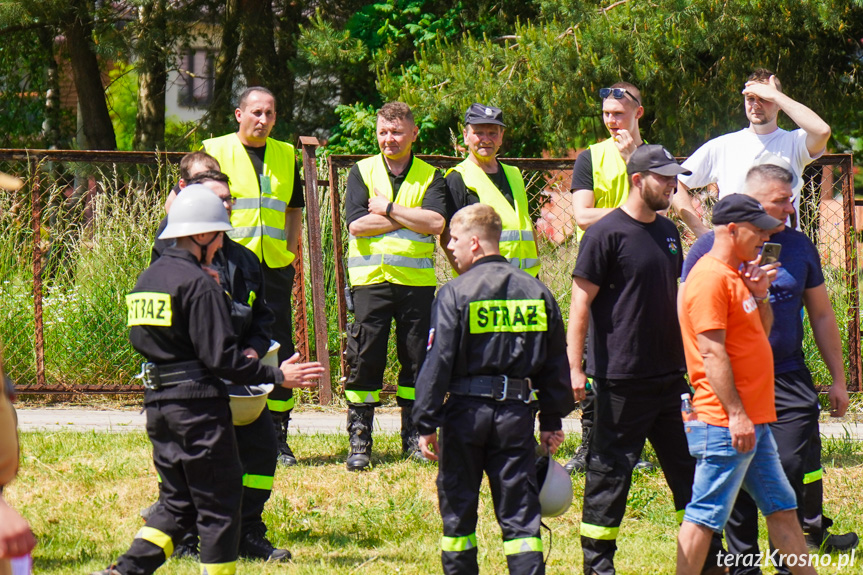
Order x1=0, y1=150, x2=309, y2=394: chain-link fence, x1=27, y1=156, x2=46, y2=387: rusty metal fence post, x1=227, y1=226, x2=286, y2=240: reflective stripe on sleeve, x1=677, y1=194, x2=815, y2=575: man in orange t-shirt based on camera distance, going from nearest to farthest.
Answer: x1=677, y1=194, x2=815, y2=575: man in orange t-shirt, x1=227, y1=226, x2=286, y2=240: reflective stripe on sleeve, x1=27, y1=156, x2=46, y2=387: rusty metal fence post, x1=0, y1=150, x2=309, y2=394: chain-link fence

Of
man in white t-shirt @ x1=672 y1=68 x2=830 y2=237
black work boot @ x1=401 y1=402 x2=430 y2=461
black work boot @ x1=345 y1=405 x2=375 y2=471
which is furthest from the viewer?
black work boot @ x1=401 y1=402 x2=430 y2=461

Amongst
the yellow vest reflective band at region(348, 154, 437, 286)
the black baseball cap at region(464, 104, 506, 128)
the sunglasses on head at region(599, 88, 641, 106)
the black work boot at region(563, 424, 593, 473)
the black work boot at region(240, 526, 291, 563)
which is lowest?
the black work boot at region(240, 526, 291, 563)

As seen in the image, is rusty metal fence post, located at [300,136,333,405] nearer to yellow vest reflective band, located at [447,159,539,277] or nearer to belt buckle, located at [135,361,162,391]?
yellow vest reflective band, located at [447,159,539,277]

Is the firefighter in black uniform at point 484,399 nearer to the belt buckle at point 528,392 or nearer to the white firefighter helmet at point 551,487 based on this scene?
the belt buckle at point 528,392

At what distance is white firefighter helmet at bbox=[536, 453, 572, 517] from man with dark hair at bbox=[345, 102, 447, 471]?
7.55 feet

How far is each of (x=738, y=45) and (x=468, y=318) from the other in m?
8.39

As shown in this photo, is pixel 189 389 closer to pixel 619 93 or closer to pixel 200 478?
pixel 200 478

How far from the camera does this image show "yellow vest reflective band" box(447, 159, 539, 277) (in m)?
6.39

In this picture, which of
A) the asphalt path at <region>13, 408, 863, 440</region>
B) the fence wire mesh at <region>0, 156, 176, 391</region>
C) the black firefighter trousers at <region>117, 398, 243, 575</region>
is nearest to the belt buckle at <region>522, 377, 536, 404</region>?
the black firefighter trousers at <region>117, 398, 243, 575</region>

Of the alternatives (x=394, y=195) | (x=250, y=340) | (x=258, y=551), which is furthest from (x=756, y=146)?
(x=258, y=551)

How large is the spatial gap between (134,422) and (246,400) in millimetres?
3870

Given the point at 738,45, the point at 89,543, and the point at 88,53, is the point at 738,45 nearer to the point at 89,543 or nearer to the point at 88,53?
the point at 89,543

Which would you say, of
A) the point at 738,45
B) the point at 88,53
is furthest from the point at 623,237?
the point at 88,53

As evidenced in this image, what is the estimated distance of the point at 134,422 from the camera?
8.09m
